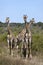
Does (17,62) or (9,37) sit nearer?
(17,62)

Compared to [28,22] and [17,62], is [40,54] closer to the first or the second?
[28,22]

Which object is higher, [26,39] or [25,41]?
[26,39]

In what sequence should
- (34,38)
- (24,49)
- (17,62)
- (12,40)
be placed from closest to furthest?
(17,62) < (24,49) < (12,40) < (34,38)

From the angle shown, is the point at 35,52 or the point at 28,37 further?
the point at 35,52

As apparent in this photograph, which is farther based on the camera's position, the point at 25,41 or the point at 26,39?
the point at 25,41

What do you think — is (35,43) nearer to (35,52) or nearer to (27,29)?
(35,52)

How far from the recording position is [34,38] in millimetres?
26625

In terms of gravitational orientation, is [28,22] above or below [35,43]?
above

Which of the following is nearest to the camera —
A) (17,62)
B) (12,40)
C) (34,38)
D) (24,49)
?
(17,62)

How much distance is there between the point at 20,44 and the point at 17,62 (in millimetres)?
9766

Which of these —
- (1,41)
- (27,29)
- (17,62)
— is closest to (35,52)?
(27,29)

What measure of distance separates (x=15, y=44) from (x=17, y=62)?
1000cm

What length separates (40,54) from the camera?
23.4 metres

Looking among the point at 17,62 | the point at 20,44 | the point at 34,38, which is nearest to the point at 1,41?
the point at 34,38
